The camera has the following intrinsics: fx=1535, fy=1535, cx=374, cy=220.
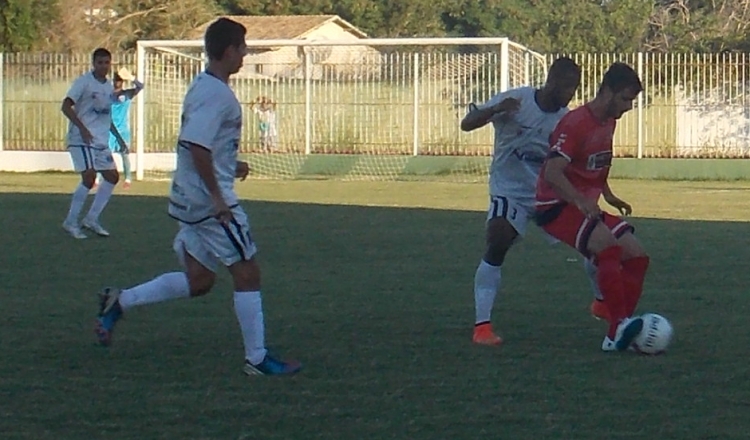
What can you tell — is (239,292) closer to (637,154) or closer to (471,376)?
(471,376)

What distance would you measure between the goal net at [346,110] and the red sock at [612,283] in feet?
68.8

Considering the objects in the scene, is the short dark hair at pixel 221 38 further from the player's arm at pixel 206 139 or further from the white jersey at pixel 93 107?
the white jersey at pixel 93 107

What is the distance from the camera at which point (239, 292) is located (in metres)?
7.27

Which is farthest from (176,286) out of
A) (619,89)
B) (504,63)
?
(504,63)

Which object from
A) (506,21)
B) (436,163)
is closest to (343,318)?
(436,163)

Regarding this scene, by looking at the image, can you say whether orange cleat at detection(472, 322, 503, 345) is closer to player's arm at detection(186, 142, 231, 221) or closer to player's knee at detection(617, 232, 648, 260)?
player's knee at detection(617, 232, 648, 260)

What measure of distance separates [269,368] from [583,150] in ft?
6.77

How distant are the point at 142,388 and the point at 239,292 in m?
0.69

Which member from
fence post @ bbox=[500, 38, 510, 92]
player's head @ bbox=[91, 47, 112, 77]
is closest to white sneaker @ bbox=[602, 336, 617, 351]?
player's head @ bbox=[91, 47, 112, 77]

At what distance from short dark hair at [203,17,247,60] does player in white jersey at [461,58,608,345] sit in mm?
1714

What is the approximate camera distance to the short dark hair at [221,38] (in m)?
7.12

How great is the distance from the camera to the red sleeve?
793cm

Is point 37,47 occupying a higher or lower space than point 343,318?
higher

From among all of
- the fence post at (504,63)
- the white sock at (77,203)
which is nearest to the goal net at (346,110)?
the fence post at (504,63)
